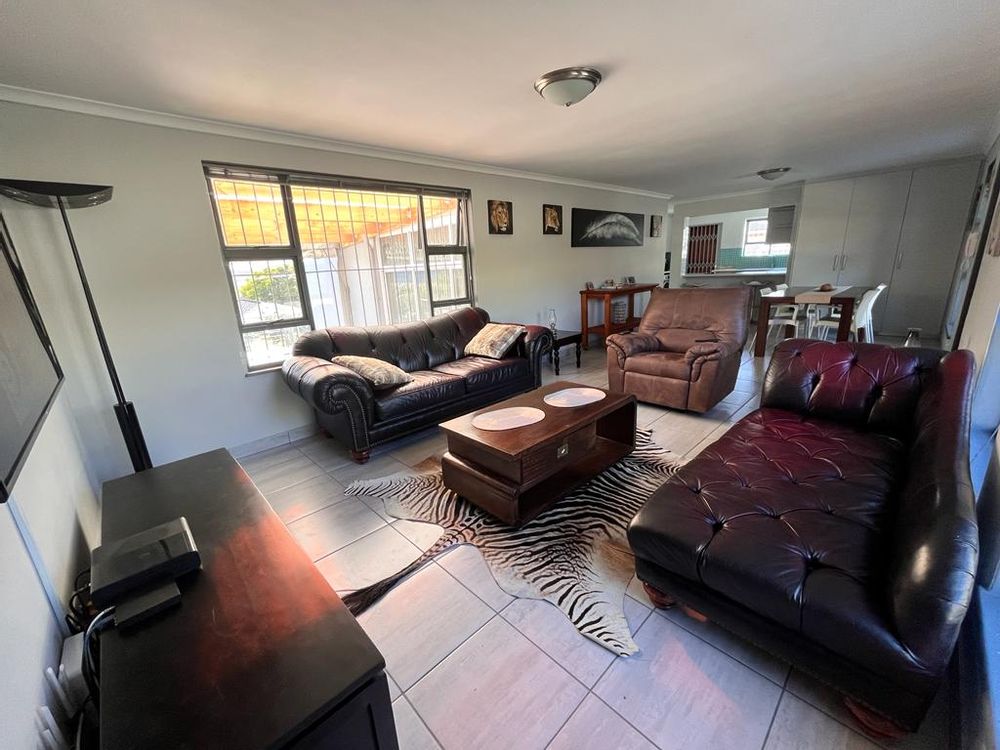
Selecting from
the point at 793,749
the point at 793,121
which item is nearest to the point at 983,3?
the point at 793,121

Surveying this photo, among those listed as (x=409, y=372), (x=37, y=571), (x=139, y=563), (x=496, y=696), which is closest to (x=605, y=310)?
(x=409, y=372)

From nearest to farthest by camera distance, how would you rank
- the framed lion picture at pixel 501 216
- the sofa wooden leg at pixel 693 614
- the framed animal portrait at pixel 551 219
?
the sofa wooden leg at pixel 693 614 → the framed lion picture at pixel 501 216 → the framed animal portrait at pixel 551 219

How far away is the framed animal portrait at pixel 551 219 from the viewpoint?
4816mm

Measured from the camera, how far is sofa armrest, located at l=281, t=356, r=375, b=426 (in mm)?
2420

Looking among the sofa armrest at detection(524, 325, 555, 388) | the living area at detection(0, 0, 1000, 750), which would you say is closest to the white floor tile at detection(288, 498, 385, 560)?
the living area at detection(0, 0, 1000, 750)

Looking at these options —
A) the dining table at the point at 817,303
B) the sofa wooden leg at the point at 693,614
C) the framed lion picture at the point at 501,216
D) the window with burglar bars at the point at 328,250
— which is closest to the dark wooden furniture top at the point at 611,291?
the dining table at the point at 817,303

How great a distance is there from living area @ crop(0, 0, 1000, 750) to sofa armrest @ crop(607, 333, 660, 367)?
45mm

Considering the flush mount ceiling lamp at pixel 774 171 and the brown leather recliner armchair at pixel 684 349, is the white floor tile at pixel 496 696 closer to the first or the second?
the brown leather recliner armchair at pixel 684 349

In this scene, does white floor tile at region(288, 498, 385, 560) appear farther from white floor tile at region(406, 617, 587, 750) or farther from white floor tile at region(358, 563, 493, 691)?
white floor tile at region(406, 617, 587, 750)

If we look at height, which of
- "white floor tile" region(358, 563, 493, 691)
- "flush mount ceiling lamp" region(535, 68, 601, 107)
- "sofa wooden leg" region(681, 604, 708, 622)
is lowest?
"white floor tile" region(358, 563, 493, 691)

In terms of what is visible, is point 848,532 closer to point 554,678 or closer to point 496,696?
point 554,678

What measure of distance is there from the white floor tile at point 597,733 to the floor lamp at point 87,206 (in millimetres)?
2607

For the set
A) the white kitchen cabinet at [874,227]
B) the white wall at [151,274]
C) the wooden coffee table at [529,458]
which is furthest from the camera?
the white kitchen cabinet at [874,227]

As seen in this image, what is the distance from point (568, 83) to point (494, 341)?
200cm
